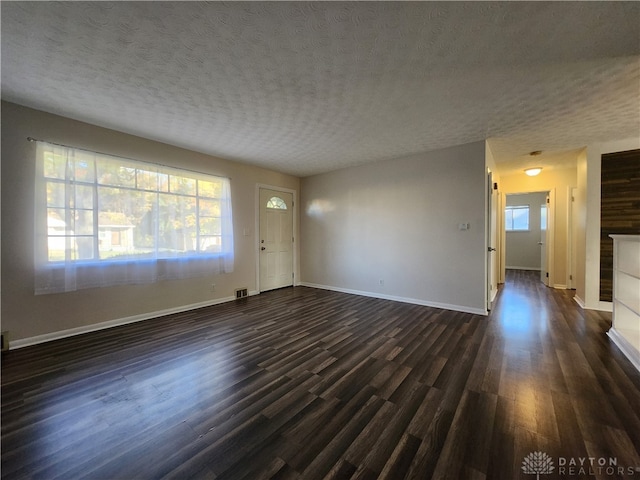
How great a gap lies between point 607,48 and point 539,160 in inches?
143

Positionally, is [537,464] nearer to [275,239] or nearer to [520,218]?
[275,239]

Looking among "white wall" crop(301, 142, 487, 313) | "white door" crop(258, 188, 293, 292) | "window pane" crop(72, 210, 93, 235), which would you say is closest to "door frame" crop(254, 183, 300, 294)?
"white door" crop(258, 188, 293, 292)

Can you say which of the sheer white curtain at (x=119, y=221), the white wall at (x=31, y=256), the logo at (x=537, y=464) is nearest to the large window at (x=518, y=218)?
the logo at (x=537, y=464)

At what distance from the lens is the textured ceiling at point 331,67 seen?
5.17 feet

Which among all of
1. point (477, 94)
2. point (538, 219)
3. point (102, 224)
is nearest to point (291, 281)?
point (102, 224)

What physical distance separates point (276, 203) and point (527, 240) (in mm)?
8756

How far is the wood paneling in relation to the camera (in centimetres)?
370

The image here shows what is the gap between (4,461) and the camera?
52.7 inches

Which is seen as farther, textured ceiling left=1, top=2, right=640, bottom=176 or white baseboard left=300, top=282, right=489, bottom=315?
white baseboard left=300, top=282, right=489, bottom=315

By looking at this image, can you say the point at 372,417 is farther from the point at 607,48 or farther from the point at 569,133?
the point at 569,133

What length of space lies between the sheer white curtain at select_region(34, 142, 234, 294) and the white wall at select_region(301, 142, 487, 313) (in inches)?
90.9

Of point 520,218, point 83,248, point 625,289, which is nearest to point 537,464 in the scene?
point 625,289

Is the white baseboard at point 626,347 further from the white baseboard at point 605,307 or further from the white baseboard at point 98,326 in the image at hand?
the white baseboard at point 98,326

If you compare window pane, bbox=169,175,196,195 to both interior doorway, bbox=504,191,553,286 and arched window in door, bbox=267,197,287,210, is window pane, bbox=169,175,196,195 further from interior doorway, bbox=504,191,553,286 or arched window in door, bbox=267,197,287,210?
interior doorway, bbox=504,191,553,286
